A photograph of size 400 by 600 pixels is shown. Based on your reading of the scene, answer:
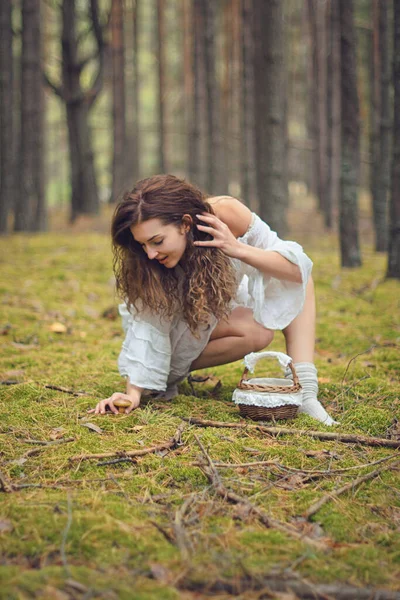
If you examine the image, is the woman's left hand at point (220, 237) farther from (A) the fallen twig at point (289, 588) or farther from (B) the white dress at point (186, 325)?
(A) the fallen twig at point (289, 588)

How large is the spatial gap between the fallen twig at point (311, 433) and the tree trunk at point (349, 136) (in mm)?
4850

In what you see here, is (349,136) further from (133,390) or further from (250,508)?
(250,508)

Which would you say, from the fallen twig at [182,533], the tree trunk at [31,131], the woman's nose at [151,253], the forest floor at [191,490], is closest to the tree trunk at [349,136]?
the forest floor at [191,490]

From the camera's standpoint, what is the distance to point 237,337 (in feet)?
10.9

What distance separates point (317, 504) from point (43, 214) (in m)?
9.13

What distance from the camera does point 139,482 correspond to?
88.9 inches

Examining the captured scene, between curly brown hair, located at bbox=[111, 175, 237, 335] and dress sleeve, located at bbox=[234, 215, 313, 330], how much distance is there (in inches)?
5.6

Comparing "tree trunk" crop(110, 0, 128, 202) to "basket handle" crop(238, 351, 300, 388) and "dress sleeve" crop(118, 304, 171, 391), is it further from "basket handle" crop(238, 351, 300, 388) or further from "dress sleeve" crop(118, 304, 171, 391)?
"basket handle" crop(238, 351, 300, 388)

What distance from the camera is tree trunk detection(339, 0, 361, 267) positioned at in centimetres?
696

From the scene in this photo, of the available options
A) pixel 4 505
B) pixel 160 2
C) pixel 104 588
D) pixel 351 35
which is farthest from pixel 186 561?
pixel 160 2

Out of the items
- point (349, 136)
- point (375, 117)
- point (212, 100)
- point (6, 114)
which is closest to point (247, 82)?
point (212, 100)

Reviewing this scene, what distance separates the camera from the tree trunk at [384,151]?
26.7ft

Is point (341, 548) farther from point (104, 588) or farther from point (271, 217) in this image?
point (271, 217)

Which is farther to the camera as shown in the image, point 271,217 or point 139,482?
point 271,217
